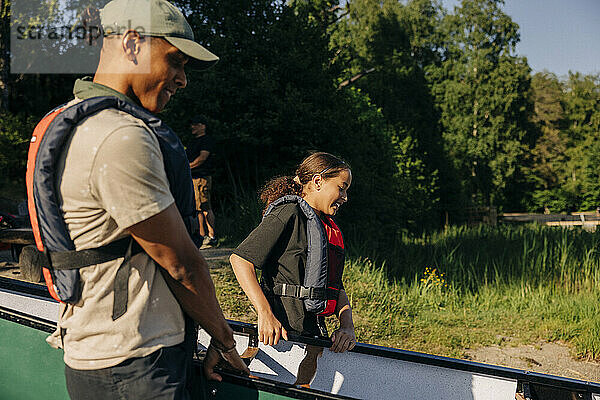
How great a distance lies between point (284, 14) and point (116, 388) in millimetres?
10623

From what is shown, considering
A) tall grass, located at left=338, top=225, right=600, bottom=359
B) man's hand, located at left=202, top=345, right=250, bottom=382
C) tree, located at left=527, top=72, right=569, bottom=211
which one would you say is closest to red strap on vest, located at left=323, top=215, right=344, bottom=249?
man's hand, located at left=202, top=345, right=250, bottom=382

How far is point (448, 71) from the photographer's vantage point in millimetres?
31500

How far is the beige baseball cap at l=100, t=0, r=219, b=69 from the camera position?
4.13ft

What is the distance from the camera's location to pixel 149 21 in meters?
1.26

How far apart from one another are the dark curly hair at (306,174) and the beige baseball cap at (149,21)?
4.33ft

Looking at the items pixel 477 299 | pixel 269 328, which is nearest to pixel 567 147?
pixel 477 299

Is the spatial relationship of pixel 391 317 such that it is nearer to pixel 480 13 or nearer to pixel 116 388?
pixel 116 388

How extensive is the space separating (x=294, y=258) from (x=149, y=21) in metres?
1.39

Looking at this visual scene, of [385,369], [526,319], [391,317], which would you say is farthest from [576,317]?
[385,369]

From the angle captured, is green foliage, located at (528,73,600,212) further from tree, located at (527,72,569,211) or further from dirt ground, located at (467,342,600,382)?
dirt ground, located at (467,342,600,382)

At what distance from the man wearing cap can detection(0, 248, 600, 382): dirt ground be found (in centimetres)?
516

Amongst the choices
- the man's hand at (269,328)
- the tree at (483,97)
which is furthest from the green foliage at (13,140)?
the tree at (483,97)

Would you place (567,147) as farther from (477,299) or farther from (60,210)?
(60,210)

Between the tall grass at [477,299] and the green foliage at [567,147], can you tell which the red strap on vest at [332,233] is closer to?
the tall grass at [477,299]
